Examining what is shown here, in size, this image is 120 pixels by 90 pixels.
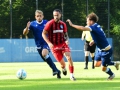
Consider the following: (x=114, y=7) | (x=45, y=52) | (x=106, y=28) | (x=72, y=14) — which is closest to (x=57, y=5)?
(x=72, y=14)

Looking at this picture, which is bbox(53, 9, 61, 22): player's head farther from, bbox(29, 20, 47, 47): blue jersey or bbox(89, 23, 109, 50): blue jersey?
bbox(29, 20, 47, 47): blue jersey

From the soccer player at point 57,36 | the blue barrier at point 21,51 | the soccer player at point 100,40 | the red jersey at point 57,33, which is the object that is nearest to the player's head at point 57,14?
the soccer player at point 57,36

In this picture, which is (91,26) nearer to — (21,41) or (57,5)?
(21,41)

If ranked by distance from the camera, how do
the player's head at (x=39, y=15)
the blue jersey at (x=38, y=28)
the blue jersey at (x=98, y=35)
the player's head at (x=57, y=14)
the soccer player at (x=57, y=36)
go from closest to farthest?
the blue jersey at (x=98, y=35), the player's head at (x=57, y=14), the soccer player at (x=57, y=36), the player's head at (x=39, y=15), the blue jersey at (x=38, y=28)

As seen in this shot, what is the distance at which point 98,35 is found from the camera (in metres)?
14.3

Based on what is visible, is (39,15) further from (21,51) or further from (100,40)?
(21,51)

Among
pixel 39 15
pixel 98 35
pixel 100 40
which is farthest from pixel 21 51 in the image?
pixel 98 35

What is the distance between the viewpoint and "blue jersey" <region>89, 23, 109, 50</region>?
1412cm

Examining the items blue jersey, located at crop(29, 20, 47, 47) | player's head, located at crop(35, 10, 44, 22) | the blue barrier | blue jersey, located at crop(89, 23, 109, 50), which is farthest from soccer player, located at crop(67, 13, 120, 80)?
the blue barrier

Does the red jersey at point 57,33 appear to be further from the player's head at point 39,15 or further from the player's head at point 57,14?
the player's head at point 39,15

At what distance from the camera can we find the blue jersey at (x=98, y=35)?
14117mm

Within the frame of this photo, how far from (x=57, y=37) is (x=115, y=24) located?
31137 millimetres

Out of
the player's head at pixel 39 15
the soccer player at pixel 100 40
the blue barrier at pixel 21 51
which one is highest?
the player's head at pixel 39 15

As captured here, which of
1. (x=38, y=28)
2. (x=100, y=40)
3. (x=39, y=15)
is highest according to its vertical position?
(x=39, y=15)
